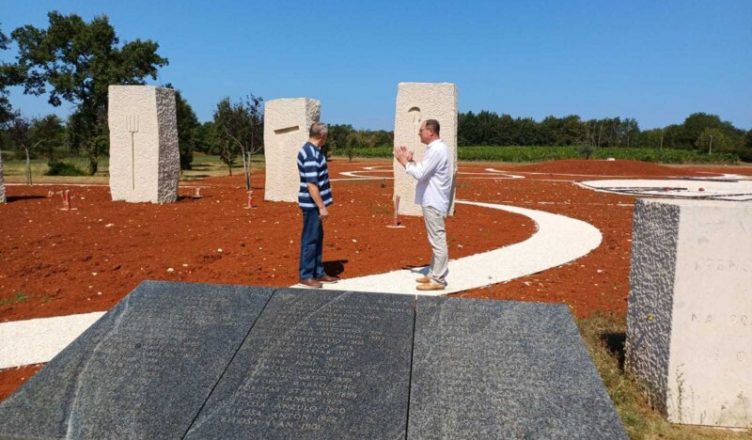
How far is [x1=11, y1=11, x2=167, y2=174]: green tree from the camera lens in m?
28.0

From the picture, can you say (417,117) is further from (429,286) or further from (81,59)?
(81,59)

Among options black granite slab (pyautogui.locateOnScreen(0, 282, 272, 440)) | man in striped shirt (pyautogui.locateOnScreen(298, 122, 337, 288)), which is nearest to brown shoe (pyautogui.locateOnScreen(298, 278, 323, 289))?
man in striped shirt (pyautogui.locateOnScreen(298, 122, 337, 288))

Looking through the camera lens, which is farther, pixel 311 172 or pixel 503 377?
pixel 311 172

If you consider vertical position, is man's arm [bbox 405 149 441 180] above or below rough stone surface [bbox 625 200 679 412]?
above

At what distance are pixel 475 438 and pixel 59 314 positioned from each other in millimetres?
4818

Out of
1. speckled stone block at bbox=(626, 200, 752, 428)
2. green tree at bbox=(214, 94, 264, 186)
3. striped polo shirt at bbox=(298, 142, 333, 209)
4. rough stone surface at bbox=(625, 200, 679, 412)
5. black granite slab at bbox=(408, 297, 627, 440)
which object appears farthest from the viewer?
green tree at bbox=(214, 94, 264, 186)

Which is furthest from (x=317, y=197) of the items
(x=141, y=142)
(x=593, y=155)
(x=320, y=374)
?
(x=593, y=155)

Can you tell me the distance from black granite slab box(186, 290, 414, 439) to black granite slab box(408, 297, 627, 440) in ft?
0.43

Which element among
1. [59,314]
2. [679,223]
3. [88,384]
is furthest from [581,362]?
[59,314]

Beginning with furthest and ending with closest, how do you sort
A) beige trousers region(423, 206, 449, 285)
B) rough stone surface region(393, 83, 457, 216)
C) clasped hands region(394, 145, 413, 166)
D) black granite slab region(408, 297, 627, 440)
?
rough stone surface region(393, 83, 457, 216), beige trousers region(423, 206, 449, 285), clasped hands region(394, 145, 413, 166), black granite slab region(408, 297, 627, 440)

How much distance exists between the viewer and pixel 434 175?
551 cm

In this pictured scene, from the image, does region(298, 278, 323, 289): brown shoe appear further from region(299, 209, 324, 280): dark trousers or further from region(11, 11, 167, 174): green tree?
region(11, 11, 167, 174): green tree

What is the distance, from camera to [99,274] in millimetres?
7047

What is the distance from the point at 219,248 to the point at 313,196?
3.20 meters
